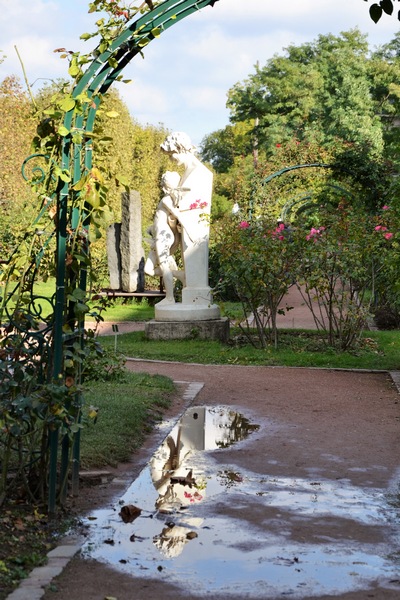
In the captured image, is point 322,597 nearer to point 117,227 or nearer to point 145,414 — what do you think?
point 145,414

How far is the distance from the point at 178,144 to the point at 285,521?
10.0m

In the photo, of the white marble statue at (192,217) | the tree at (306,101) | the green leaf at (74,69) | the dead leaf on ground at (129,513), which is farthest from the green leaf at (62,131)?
the tree at (306,101)

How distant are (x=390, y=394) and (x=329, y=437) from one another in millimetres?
2564

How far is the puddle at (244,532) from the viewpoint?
4.42 meters

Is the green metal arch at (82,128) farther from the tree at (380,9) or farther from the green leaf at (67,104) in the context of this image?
the tree at (380,9)

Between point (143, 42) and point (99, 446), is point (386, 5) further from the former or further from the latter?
point (99, 446)

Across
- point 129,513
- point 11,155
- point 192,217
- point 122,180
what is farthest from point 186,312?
point 11,155

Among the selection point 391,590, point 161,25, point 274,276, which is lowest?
point 391,590

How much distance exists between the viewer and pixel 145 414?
8.40m

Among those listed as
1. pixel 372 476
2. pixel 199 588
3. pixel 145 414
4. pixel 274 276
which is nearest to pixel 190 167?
pixel 274 276

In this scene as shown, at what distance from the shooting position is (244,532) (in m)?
5.15

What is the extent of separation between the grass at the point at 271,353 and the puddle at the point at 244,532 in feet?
19.2

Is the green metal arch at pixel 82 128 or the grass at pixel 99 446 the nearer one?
the grass at pixel 99 446

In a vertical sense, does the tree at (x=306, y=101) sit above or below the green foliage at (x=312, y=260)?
above
